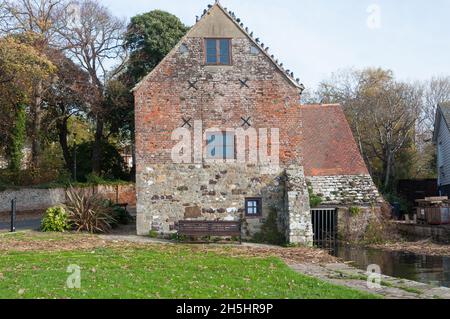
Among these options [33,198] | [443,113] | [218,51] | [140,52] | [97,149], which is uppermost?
[140,52]

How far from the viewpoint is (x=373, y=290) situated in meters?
10.4

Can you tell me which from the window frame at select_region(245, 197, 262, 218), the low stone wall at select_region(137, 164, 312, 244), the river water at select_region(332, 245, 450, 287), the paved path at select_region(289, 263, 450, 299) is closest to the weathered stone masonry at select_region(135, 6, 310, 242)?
the low stone wall at select_region(137, 164, 312, 244)

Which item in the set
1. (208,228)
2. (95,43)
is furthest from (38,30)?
(208,228)

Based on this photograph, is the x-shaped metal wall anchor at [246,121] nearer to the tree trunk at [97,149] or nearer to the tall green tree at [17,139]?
the tall green tree at [17,139]

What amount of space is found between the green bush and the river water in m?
10.7

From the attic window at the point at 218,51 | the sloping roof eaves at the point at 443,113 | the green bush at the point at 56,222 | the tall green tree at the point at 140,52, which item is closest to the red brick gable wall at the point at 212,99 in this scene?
the attic window at the point at 218,51

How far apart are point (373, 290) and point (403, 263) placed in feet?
21.2

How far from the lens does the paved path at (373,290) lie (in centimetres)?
1009

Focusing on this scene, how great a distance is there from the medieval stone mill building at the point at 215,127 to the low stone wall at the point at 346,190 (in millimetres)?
2662

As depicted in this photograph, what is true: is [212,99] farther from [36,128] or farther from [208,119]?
[36,128]

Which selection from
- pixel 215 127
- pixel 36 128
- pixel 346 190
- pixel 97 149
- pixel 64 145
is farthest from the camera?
pixel 64 145

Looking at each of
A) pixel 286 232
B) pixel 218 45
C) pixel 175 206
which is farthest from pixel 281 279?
pixel 218 45
